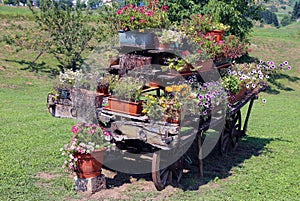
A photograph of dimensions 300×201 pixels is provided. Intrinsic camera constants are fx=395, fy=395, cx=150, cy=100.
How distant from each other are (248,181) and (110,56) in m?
3.74

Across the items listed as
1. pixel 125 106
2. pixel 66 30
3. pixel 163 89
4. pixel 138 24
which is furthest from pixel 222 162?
pixel 66 30

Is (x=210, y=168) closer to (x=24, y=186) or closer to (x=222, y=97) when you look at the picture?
(x=222, y=97)

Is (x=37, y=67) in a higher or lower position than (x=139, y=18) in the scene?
lower

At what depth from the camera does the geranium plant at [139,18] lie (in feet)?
24.0

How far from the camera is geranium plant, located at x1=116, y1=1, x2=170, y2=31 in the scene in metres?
7.31

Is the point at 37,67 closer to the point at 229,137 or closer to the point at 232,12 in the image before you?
the point at 232,12

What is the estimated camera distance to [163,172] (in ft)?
23.7

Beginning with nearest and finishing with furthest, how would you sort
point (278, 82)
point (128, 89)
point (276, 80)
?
1. point (128, 89)
2. point (278, 82)
3. point (276, 80)

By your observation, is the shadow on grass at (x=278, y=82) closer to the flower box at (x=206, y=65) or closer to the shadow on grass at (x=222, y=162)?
the shadow on grass at (x=222, y=162)

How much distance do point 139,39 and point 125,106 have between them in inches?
53.1

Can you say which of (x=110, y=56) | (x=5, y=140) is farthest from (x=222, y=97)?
(x=5, y=140)

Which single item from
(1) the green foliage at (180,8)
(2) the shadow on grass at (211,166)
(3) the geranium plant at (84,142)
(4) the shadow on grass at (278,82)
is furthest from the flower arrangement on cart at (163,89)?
(4) the shadow on grass at (278,82)

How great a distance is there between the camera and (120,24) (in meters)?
7.51

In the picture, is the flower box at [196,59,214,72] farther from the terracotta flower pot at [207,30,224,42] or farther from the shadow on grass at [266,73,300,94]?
the shadow on grass at [266,73,300,94]
